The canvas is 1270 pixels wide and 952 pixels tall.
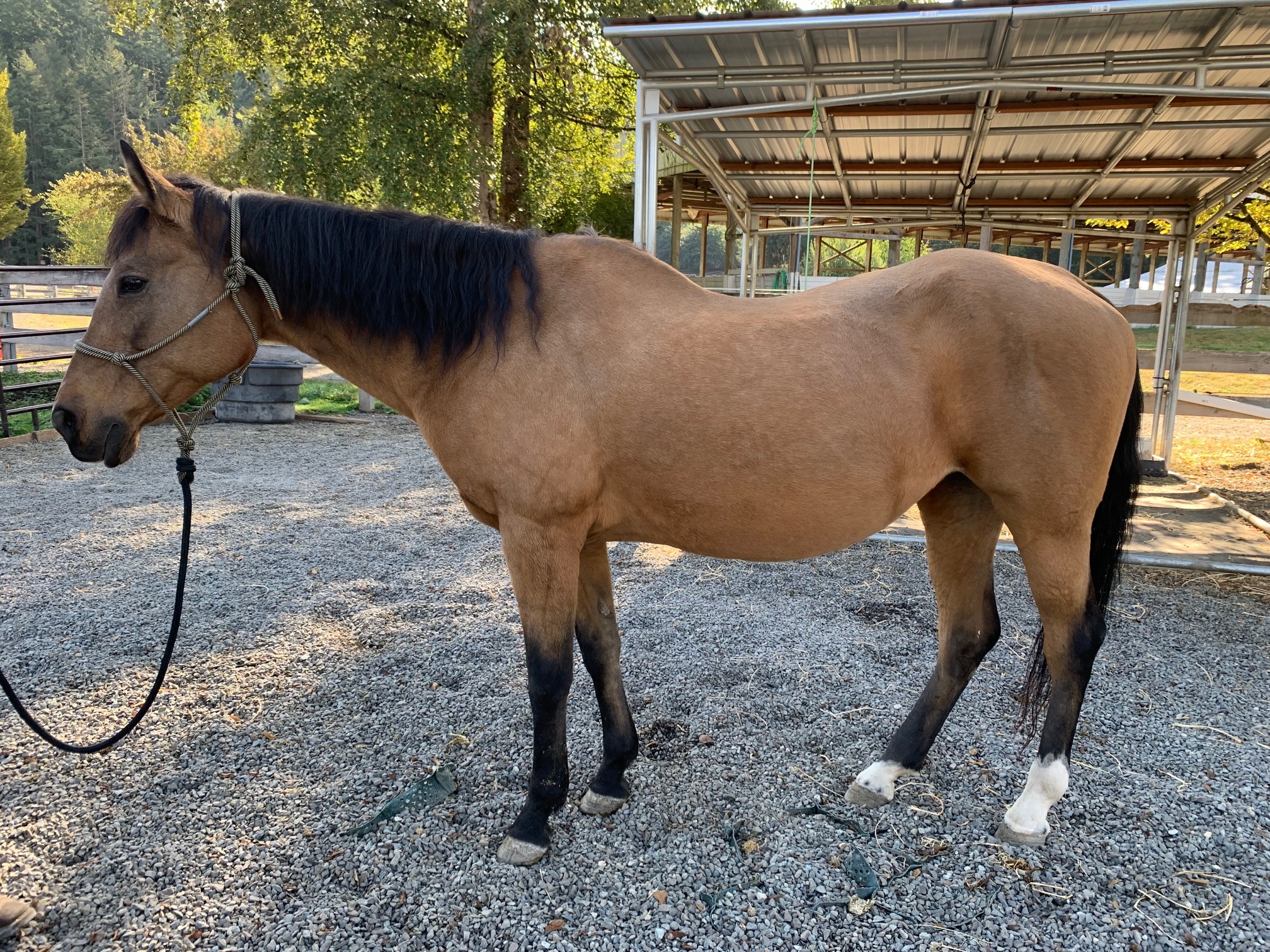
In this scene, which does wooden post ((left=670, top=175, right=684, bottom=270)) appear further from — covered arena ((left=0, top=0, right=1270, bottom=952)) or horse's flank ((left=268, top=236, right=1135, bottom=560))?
horse's flank ((left=268, top=236, right=1135, bottom=560))

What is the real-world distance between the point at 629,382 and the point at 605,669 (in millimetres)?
1134

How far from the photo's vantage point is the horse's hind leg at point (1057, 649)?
2455 mm

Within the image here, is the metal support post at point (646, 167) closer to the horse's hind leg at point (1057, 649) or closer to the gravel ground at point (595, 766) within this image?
the gravel ground at point (595, 766)

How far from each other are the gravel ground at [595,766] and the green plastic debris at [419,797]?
51mm

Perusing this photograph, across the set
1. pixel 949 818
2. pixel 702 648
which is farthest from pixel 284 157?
pixel 949 818

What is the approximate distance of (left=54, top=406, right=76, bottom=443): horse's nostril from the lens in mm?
2180

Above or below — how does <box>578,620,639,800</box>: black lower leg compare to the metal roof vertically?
below

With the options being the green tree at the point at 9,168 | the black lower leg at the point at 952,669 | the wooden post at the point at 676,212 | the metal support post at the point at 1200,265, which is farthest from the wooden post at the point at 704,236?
the green tree at the point at 9,168

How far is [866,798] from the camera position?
8.75 ft

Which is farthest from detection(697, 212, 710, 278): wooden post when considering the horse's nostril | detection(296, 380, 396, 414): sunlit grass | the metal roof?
the horse's nostril

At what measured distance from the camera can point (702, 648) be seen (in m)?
4.00

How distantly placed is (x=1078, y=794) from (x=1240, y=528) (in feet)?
16.8

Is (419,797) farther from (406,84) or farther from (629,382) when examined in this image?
(406,84)

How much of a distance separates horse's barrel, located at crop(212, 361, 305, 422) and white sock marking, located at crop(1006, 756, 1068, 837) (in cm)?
986
